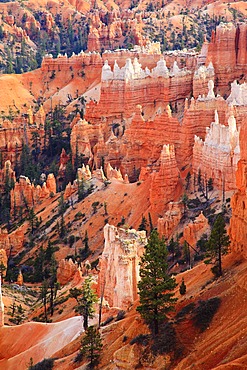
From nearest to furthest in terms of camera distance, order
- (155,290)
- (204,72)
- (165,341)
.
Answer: (165,341) < (155,290) < (204,72)

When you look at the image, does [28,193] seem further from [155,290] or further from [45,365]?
[155,290]

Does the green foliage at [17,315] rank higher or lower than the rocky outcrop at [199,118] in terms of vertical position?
lower

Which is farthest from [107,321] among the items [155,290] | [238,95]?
[238,95]

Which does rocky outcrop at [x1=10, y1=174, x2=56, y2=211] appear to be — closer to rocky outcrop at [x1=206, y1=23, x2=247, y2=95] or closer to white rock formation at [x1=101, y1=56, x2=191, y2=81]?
white rock formation at [x1=101, y1=56, x2=191, y2=81]

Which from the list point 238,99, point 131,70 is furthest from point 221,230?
point 131,70

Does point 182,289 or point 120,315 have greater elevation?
point 182,289

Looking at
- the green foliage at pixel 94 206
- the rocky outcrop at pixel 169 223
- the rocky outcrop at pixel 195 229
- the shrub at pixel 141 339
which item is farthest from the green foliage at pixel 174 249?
the shrub at pixel 141 339

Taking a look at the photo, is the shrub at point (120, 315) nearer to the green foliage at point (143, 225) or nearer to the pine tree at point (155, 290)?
the pine tree at point (155, 290)

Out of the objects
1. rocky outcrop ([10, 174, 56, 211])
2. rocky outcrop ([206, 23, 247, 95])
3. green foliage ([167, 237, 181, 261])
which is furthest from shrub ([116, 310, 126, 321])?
rocky outcrop ([206, 23, 247, 95])
